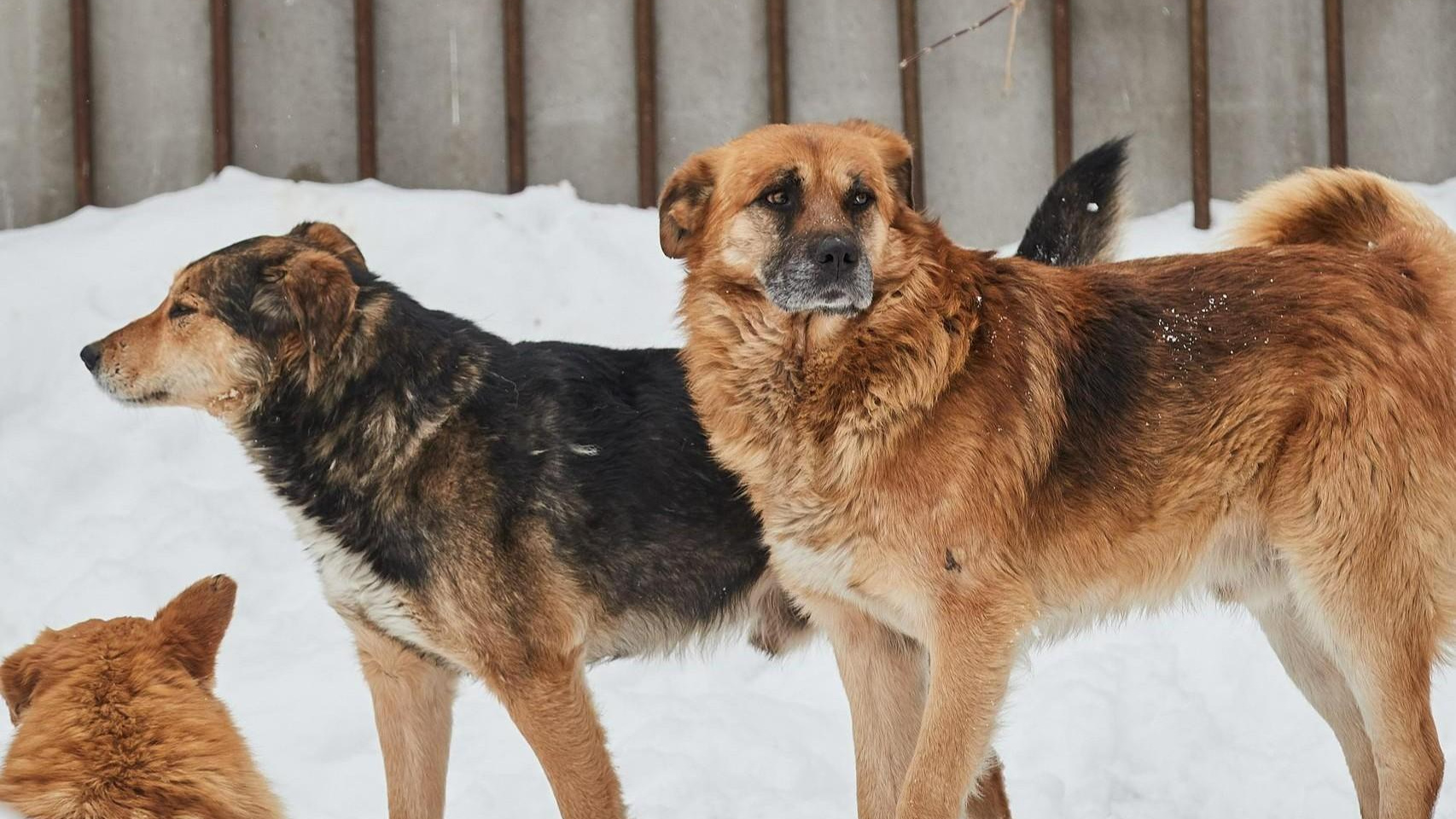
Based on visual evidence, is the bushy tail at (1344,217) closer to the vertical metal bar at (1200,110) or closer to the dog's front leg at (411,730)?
the dog's front leg at (411,730)

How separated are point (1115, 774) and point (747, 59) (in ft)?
15.7

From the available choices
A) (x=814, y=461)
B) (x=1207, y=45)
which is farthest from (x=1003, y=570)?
(x=1207, y=45)

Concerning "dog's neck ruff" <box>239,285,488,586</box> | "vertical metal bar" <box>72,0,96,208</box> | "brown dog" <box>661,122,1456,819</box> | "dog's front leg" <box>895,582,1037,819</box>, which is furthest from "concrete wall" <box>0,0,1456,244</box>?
"dog's front leg" <box>895,582,1037,819</box>

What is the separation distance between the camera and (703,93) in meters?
8.77

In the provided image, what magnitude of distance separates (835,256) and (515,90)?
16.3 ft

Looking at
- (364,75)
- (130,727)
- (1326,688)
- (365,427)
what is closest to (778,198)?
(365,427)

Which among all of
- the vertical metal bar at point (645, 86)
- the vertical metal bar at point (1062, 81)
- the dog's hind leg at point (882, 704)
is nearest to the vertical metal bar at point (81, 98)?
the vertical metal bar at point (645, 86)

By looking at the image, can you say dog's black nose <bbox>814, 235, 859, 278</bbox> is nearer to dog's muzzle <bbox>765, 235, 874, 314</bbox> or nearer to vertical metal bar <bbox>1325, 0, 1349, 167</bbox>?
dog's muzzle <bbox>765, 235, 874, 314</bbox>

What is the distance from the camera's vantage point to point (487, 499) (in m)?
4.61

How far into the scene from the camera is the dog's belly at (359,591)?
452 centimetres

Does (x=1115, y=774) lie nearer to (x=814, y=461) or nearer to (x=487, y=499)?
(x=814, y=461)

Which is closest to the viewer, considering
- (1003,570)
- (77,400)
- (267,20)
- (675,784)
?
(1003,570)

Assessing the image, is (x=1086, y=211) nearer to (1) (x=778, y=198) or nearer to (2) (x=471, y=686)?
(1) (x=778, y=198)

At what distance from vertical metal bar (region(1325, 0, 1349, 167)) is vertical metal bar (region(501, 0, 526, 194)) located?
448 cm
